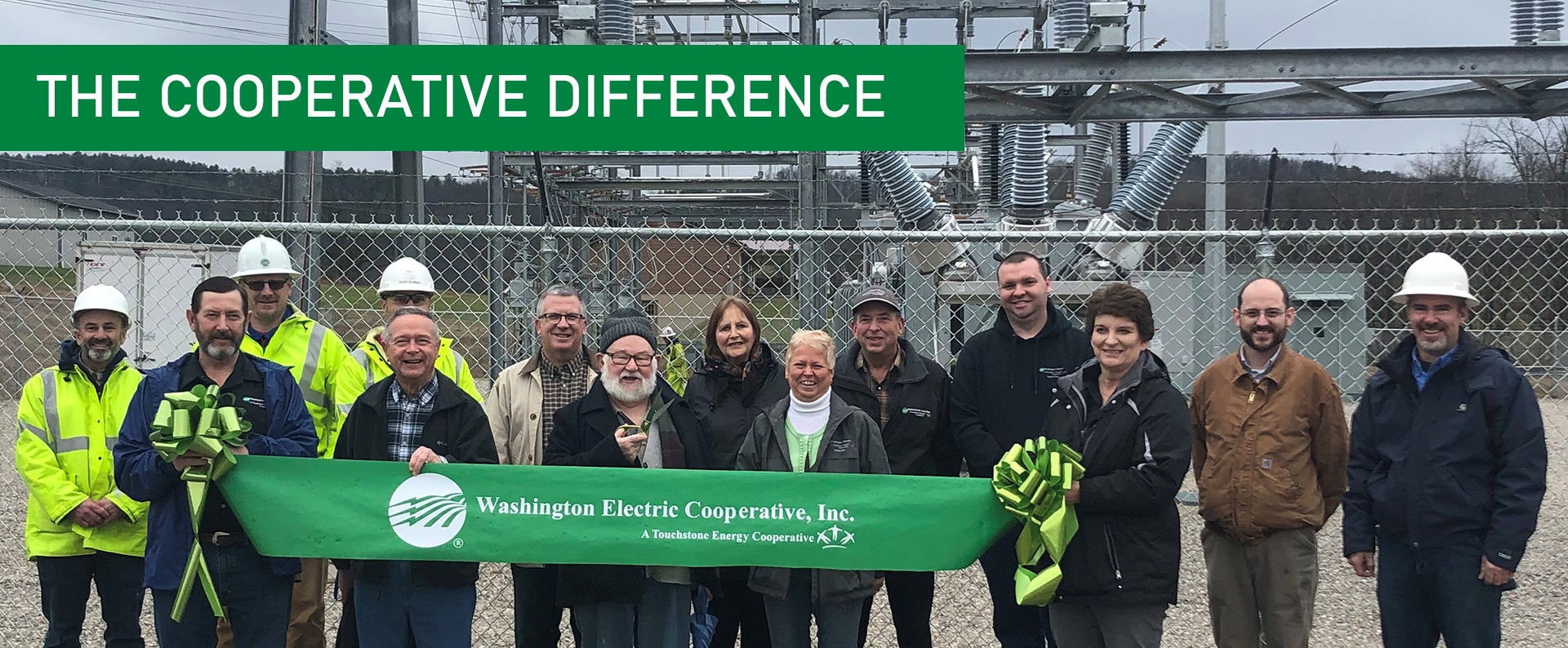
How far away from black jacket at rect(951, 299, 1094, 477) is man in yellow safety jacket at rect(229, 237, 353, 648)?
2.56m

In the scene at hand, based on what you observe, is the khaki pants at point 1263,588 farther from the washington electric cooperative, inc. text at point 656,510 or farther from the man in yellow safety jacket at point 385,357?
the man in yellow safety jacket at point 385,357

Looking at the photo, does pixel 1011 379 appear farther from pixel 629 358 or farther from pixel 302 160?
pixel 302 160

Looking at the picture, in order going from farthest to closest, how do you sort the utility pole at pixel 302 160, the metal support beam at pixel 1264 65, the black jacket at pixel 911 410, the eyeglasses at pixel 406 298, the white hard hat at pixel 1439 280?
the utility pole at pixel 302 160 < the metal support beam at pixel 1264 65 < the eyeglasses at pixel 406 298 < the black jacket at pixel 911 410 < the white hard hat at pixel 1439 280

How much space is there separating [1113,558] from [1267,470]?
810 mm

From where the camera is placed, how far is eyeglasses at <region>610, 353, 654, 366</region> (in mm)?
4465

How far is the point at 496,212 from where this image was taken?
1107cm

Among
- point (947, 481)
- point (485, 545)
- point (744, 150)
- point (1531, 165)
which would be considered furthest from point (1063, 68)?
point (1531, 165)

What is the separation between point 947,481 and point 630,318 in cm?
126

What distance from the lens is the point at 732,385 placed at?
4.89 meters

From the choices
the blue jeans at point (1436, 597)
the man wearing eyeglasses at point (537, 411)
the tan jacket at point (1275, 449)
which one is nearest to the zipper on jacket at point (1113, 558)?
the tan jacket at point (1275, 449)

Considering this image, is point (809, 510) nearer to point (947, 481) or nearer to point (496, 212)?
point (947, 481)

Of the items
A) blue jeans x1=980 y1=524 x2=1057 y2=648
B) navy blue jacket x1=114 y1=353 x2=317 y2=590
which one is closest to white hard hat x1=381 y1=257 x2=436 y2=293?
navy blue jacket x1=114 y1=353 x2=317 y2=590

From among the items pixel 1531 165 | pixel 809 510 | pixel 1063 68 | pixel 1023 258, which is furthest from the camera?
pixel 1531 165

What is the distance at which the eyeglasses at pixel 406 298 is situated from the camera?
5527 millimetres
